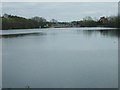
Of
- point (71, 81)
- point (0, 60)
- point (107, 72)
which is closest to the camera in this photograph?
point (71, 81)

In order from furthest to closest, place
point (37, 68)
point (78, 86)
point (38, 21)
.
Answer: point (38, 21) < point (37, 68) < point (78, 86)

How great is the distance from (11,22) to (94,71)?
17.1 meters

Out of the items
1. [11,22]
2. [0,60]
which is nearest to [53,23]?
[11,22]

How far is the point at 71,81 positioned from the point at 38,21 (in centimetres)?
2695

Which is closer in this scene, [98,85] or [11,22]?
[98,85]

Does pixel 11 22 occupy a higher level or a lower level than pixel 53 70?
higher

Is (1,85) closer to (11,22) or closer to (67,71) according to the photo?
(67,71)

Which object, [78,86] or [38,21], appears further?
[38,21]

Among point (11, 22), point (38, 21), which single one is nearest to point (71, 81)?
point (11, 22)

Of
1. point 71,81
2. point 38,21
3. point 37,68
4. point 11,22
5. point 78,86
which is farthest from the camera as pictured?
point 38,21

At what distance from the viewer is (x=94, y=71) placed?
3994 mm

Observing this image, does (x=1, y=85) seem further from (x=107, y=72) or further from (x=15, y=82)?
(x=107, y=72)

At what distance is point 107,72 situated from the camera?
395 cm

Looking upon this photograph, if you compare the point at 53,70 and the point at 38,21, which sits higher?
the point at 38,21
